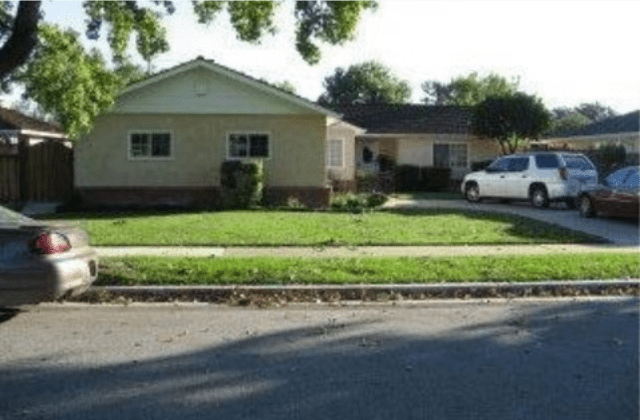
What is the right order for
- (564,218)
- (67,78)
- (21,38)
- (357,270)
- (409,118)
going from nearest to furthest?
(357,270) → (21,38) → (67,78) → (564,218) → (409,118)

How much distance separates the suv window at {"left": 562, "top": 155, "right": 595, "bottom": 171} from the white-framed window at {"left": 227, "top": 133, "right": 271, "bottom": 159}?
8401 mm

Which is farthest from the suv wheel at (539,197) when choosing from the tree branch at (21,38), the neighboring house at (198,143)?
the tree branch at (21,38)

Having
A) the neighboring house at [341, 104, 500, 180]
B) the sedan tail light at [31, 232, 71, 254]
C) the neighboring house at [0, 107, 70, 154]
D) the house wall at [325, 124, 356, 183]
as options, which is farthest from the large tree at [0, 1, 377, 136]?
the neighboring house at [341, 104, 500, 180]

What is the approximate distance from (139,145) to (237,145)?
9.15ft

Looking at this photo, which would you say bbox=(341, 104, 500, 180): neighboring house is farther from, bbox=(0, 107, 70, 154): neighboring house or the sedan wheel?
the sedan wheel

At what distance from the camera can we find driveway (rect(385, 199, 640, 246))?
18.7 m

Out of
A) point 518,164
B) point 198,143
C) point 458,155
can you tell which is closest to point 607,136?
point 458,155

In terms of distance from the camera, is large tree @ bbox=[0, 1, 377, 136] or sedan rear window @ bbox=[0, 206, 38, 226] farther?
large tree @ bbox=[0, 1, 377, 136]

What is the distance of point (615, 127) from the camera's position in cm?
4206

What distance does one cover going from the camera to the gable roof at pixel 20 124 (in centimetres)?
3281

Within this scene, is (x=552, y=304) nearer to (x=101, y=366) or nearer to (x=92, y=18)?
(x=101, y=366)

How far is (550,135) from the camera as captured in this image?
5100 cm

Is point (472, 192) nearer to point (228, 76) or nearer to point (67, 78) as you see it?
point (228, 76)

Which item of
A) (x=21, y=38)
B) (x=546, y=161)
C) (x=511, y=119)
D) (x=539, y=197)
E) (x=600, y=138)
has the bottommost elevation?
(x=539, y=197)
